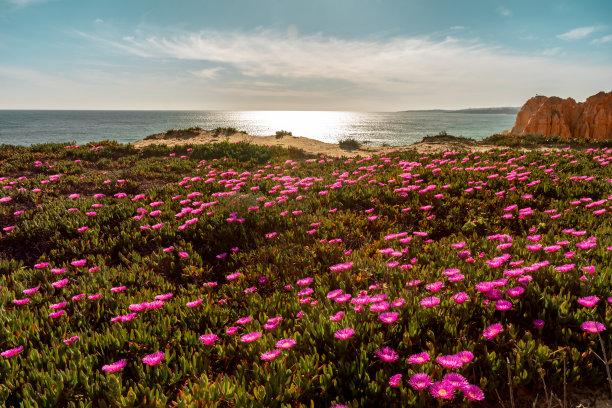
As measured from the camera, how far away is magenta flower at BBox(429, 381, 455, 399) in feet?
6.07

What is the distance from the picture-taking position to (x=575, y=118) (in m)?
39.8

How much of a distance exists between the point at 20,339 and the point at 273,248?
2615 millimetres

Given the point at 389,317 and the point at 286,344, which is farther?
the point at 389,317

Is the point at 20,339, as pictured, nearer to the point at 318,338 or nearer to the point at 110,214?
the point at 318,338

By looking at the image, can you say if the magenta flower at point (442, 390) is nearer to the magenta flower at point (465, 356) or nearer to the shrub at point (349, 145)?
the magenta flower at point (465, 356)

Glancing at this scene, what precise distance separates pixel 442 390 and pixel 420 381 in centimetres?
12

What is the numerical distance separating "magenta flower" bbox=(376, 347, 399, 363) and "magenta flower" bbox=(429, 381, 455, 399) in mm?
306

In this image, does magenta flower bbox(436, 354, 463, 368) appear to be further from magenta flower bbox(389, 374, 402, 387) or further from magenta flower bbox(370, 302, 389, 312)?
magenta flower bbox(370, 302, 389, 312)

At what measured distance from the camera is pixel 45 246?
5570 millimetres

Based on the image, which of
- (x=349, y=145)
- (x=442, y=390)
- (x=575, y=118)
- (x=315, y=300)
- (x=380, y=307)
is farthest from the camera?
(x=575, y=118)

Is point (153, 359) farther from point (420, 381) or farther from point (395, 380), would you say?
point (420, 381)

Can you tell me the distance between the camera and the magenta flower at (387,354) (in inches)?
85.9

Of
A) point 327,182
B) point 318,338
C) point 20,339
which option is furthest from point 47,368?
point 327,182

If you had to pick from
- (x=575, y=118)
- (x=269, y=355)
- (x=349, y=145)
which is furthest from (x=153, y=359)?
(x=575, y=118)
